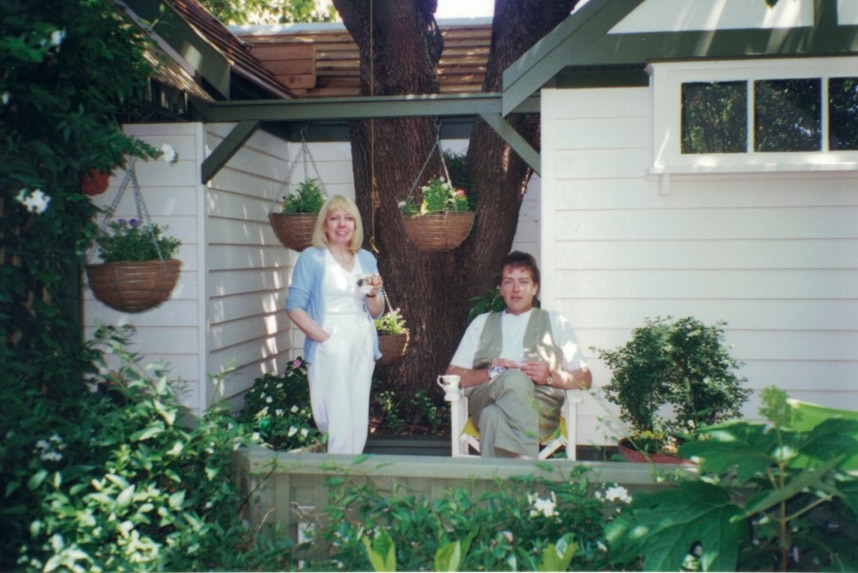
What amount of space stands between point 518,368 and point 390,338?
4.11ft

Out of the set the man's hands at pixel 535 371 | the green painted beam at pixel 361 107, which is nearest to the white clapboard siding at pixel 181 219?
the green painted beam at pixel 361 107

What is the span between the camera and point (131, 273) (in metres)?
4.39

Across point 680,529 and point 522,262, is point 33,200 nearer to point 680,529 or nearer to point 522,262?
point 680,529

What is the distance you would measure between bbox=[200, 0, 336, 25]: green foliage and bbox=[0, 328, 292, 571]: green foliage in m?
12.6

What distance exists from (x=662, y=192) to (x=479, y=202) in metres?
1.57

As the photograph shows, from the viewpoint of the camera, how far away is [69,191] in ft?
10.4

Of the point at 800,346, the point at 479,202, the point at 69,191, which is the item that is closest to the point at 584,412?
the point at 800,346

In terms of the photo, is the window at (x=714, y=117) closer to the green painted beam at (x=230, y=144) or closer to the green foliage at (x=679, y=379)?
the green foliage at (x=679, y=379)

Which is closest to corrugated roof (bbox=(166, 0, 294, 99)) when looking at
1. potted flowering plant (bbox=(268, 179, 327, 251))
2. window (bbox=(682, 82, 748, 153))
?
potted flowering plant (bbox=(268, 179, 327, 251))

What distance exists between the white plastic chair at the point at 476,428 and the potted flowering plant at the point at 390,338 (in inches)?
36.9

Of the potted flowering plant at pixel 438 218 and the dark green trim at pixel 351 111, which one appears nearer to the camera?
the dark green trim at pixel 351 111

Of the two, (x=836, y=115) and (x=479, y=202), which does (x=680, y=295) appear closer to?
(x=836, y=115)

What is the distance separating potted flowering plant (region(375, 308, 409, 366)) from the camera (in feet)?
17.9

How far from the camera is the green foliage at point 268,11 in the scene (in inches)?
590
